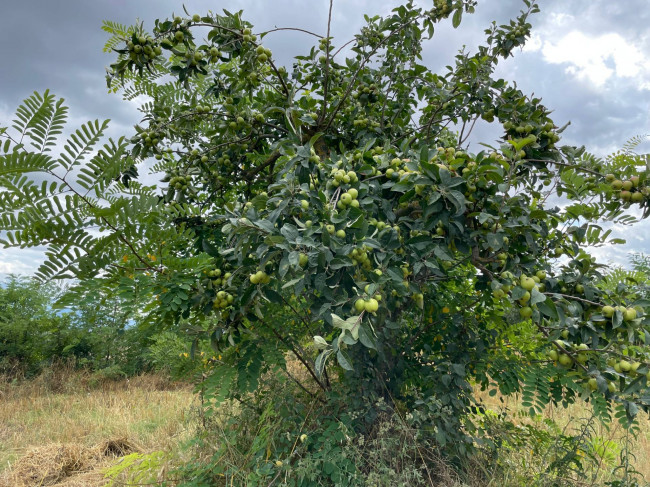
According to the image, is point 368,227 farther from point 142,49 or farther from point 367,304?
point 142,49

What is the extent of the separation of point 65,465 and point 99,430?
77 centimetres

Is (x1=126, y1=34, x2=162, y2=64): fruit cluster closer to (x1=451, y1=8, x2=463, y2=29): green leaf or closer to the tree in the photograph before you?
the tree

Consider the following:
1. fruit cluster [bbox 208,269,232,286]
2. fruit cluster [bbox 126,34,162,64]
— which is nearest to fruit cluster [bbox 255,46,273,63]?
fruit cluster [bbox 126,34,162,64]

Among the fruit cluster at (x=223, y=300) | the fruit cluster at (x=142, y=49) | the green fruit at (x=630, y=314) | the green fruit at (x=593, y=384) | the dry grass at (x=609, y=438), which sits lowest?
the dry grass at (x=609, y=438)

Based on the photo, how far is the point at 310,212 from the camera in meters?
1.83

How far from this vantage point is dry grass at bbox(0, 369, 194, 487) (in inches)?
140

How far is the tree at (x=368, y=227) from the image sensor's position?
1.79 meters

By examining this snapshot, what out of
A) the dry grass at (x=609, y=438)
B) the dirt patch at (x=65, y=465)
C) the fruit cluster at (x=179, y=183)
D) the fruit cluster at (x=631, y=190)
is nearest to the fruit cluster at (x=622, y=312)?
the fruit cluster at (x=631, y=190)

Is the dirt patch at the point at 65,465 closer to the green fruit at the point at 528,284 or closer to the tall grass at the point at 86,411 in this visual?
the tall grass at the point at 86,411

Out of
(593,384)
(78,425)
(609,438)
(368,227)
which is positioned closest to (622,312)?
(593,384)

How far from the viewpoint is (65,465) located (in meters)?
3.60

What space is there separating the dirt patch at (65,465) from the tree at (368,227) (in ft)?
4.90

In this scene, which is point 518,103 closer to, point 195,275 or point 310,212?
point 310,212

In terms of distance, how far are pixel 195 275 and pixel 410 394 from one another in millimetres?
1607
